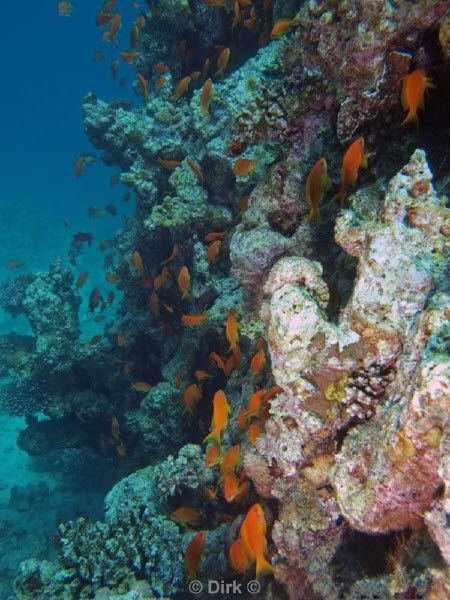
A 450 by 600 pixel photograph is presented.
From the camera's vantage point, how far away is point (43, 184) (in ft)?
159

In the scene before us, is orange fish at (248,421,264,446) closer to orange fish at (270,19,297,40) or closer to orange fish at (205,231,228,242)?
orange fish at (205,231,228,242)

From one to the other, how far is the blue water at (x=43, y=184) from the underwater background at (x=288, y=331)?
2.78ft

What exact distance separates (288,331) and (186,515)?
2954 mm

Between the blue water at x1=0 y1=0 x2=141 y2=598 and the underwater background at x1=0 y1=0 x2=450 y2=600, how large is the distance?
846 millimetres

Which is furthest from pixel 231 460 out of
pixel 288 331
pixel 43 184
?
pixel 43 184

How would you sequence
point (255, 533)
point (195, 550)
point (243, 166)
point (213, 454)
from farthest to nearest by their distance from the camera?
point (243, 166) < point (213, 454) < point (195, 550) < point (255, 533)

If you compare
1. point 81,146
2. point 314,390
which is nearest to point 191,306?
point 314,390

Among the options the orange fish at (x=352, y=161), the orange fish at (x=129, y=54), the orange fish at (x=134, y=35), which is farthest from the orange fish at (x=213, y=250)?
the orange fish at (x=129, y=54)

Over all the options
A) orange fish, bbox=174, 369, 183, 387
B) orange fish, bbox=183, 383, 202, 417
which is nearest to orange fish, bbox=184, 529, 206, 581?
orange fish, bbox=183, 383, 202, 417

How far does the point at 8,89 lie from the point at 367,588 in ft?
328

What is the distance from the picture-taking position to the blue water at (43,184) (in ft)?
30.5

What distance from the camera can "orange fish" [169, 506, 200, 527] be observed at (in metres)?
3.98

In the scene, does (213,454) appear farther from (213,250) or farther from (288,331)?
(213,250)

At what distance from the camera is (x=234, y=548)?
110 inches
